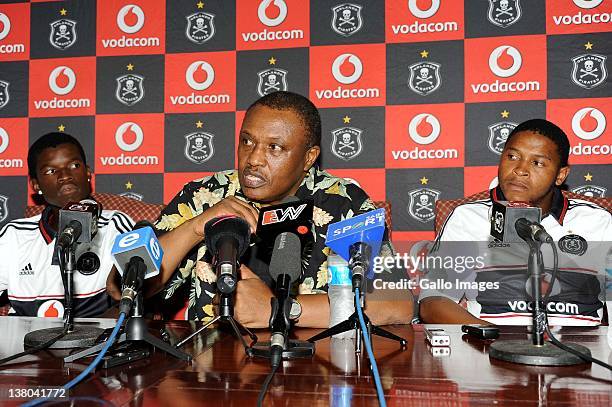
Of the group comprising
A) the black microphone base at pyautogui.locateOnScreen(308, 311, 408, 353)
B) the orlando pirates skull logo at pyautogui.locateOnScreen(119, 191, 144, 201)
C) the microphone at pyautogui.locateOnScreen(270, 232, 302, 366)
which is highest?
the orlando pirates skull logo at pyautogui.locateOnScreen(119, 191, 144, 201)

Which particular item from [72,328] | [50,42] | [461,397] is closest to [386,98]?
[50,42]

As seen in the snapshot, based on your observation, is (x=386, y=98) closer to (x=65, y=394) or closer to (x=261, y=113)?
(x=261, y=113)

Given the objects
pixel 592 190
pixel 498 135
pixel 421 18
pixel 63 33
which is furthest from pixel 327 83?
pixel 63 33

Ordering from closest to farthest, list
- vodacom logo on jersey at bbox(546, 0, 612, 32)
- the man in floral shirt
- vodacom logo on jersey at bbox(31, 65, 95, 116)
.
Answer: the man in floral shirt
vodacom logo on jersey at bbox(546, 0, 612, 32)
vodacom logo on jersey at bbox(31, 65, 95, 116)

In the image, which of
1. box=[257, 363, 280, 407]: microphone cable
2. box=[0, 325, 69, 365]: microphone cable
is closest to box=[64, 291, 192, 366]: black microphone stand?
box=[0, 325, 69, 365]: microphone cable

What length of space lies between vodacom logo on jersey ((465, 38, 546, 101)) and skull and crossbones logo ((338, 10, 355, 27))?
0.65m

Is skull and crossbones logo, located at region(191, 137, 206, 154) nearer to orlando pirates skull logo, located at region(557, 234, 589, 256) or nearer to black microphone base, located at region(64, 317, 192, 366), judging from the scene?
orlando pirates skull logo, located at region(557, 234, 589, 256)

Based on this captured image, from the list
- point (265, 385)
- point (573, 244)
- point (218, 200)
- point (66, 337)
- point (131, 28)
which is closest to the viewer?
point (265, 385)

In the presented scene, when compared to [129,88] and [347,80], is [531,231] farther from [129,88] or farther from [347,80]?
[129,88]

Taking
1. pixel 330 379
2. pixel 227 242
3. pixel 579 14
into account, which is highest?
pixel 579 14

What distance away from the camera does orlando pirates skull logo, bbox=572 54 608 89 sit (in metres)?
3.12

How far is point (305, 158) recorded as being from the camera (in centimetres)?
213

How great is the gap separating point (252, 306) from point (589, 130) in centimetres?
232

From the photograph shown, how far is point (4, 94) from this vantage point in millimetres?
3660
